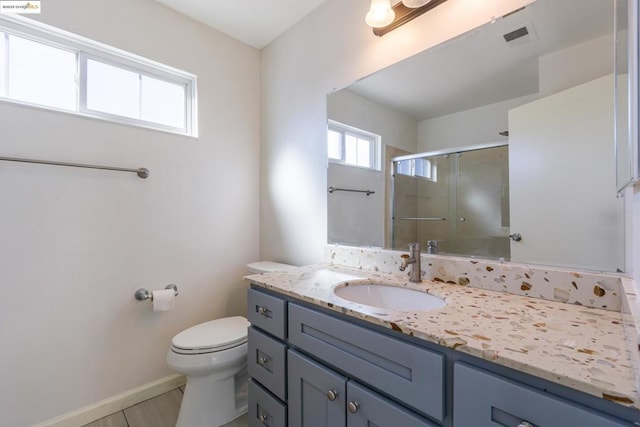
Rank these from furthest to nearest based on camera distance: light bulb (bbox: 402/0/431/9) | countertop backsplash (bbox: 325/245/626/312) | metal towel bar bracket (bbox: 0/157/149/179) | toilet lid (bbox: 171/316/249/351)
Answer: toilet lid (bbox: 171/316/249/351) → metal towel bar bracket (bbox: 0/157/149/179) → light bulb (bbox: 402/0/431/9) → countertop backsplash (bbox: 325/245/626/312)

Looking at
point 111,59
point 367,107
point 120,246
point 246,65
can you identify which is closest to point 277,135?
point 246,65

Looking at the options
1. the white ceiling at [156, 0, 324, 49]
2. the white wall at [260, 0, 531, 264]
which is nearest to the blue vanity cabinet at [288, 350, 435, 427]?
the white wall at [260, 0, 531, 264]

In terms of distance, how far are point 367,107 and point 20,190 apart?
5.89ft

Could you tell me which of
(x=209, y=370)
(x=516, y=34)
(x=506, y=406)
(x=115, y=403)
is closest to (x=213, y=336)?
(x=209, y=370)

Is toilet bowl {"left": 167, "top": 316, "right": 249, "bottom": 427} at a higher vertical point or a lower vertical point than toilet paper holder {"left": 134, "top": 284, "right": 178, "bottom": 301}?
lower

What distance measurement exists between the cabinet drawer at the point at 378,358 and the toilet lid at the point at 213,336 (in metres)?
0.63

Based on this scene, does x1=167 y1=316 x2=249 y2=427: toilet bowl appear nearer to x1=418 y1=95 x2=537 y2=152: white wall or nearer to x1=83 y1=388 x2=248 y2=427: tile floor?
x1=83 y1=388 x2=248 y2=427: tile floor

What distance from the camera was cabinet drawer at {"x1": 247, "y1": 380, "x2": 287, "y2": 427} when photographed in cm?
115

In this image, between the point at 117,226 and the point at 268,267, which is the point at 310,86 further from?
the point at 117,226

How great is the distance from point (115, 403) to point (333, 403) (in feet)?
4.87

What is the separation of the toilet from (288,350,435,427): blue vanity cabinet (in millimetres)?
546

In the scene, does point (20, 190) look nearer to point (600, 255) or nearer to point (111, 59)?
point (111, 59)

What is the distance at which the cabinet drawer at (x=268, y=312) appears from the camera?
1150 millimetres

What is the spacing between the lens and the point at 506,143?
1.09m
